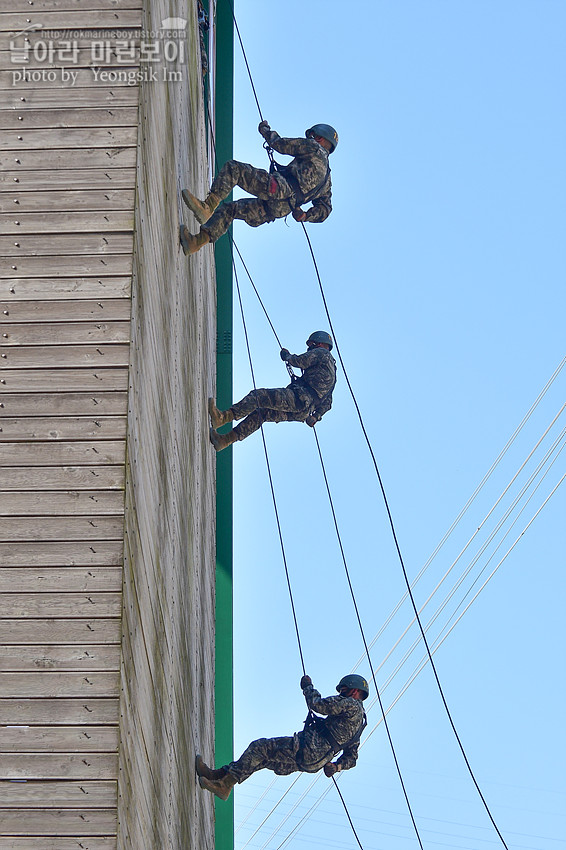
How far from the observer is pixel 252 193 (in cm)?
1141

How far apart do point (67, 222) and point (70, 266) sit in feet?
0.81

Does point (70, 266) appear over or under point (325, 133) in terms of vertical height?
under

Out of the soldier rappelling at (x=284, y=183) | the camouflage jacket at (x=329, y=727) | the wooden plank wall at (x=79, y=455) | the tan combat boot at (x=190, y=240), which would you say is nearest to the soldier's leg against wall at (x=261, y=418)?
the soldier rappelling at (x=284, y=183)

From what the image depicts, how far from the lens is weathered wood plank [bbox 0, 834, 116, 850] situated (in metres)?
5.03

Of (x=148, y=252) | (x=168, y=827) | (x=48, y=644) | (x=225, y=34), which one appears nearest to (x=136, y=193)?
(x=148, y=252)

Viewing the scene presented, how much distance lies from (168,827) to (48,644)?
261 cm

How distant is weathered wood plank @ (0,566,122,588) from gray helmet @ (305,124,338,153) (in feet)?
24.5

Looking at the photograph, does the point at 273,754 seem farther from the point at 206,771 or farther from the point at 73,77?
the point at 73,77

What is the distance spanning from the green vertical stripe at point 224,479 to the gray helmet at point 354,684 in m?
2.02

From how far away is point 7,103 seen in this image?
6.21 m

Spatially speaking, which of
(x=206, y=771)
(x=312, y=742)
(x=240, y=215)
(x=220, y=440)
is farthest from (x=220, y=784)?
(x=240, y=215)

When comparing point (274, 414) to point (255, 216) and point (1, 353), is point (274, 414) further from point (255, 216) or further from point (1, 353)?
point (1, 353)

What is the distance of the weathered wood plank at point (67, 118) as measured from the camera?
6.14 meters

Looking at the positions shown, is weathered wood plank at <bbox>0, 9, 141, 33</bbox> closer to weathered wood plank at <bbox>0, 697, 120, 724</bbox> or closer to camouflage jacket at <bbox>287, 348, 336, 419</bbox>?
weathered wood plank at <bbox>0, 697, 120, 724</bbox>
